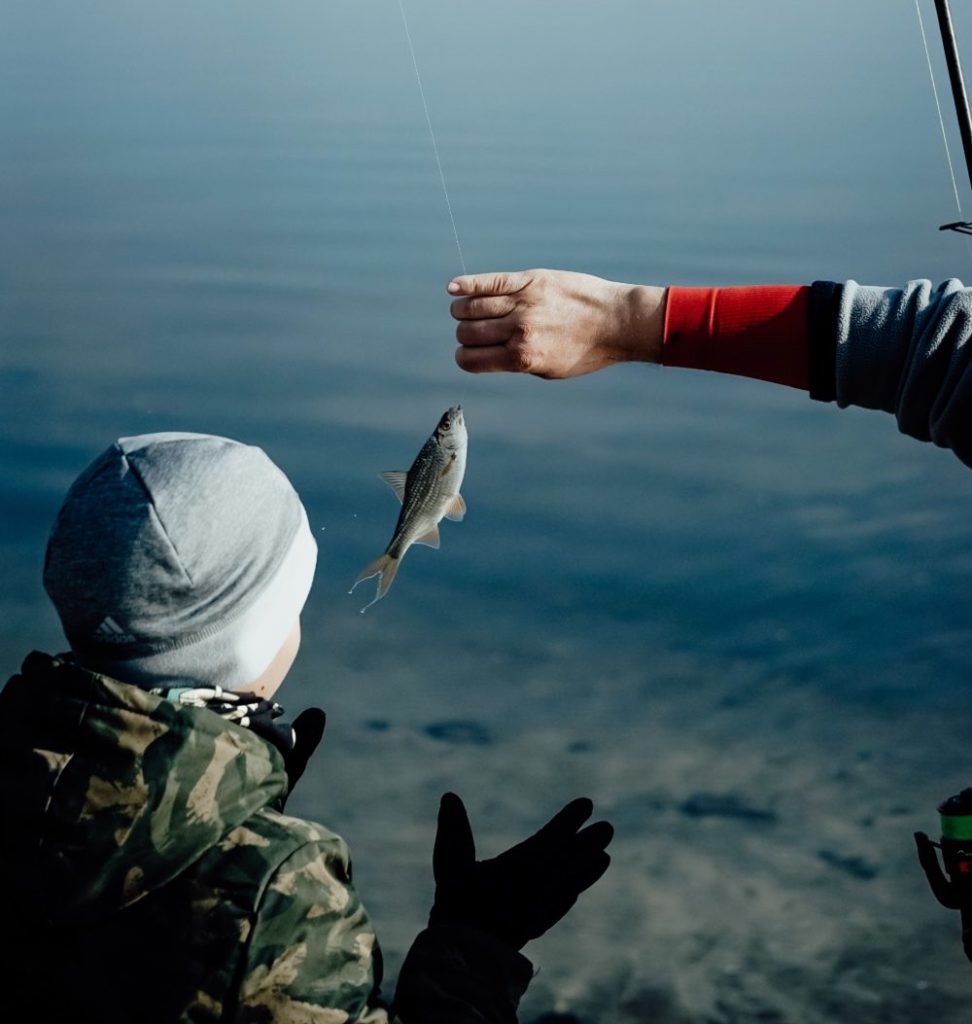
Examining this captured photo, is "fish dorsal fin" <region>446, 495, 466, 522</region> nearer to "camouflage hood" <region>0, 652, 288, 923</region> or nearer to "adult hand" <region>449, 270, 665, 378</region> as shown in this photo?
"adult hand" <region>449, 270, 665, 378</region>

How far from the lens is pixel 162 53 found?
77.9 ft

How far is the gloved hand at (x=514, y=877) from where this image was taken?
2467mm

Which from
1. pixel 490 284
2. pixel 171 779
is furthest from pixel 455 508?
pixel 171 779

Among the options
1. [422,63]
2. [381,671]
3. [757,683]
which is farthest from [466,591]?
[422,63]

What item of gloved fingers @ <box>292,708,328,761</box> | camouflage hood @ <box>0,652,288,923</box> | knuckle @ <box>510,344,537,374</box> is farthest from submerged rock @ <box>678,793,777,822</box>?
camouflage hood @ <box>0,652,288,923</box>

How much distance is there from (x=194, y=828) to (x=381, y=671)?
3887 mm

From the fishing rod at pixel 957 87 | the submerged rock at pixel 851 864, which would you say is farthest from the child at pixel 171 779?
the submerged rock at pixel 851 864

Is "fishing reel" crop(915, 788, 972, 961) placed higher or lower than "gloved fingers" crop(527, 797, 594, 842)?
lower

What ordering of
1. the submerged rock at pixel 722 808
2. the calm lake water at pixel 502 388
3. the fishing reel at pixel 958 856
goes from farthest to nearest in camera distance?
the calm lake water at pixel 502 388 < the submerged rock at pixel 722 808 < the fishing reel at pixel 958 856

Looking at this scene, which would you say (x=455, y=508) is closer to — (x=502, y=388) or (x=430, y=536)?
(x=430, y=536)

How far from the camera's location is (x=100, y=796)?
74.7 inches

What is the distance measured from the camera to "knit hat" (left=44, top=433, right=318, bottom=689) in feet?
6.64

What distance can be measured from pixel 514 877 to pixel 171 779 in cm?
80

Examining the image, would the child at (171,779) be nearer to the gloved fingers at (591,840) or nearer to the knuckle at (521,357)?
the gloved fingers at (591,840)
